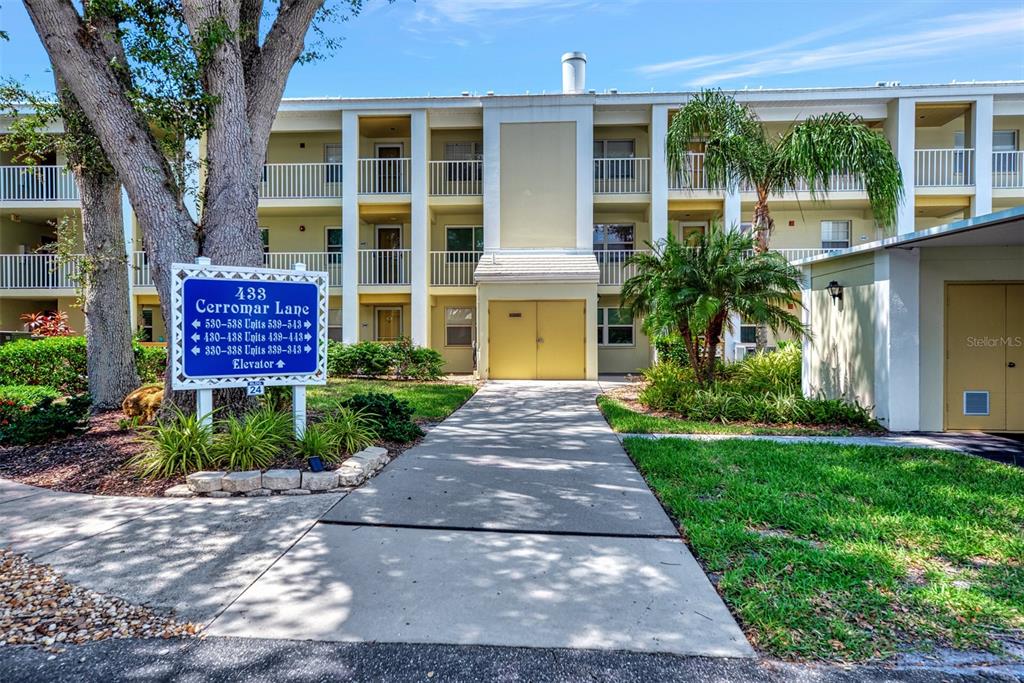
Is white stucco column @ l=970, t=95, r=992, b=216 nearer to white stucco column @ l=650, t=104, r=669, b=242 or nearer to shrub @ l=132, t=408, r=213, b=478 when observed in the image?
white stucco column @ l=650, t=104, r=669, b=242

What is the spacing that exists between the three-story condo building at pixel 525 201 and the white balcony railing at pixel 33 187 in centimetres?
5

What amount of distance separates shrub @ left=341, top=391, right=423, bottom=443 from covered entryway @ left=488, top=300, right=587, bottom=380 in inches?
327

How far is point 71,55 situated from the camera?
642 cm

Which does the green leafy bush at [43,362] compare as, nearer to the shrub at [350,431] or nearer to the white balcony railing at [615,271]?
the shrub at [350,431]

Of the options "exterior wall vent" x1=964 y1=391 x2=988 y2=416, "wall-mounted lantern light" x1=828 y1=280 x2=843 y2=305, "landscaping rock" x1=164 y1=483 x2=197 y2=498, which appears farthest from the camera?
"wall-mounted lantern light" x1=828 y1=280 x2=843 y2=305

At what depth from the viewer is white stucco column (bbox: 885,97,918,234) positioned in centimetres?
1566

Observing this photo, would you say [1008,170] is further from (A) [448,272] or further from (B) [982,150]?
(A) [448,272]

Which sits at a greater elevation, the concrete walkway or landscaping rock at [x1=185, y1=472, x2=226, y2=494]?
landscaping rock at [x1=185, y1=472, x2=226, y2=494]

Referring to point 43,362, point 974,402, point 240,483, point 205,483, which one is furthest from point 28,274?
point 974,402

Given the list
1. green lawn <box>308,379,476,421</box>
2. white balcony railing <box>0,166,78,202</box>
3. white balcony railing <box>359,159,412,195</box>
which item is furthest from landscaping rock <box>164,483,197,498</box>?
white balcony railing <box>0,166,78,202</box>

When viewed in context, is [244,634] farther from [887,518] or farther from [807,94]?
[807,94]

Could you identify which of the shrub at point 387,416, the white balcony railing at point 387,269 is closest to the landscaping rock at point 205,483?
the shrub at point 387,416

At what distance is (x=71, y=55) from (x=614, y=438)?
8.60 metres

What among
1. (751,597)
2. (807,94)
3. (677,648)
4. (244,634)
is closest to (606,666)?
(677,648)
